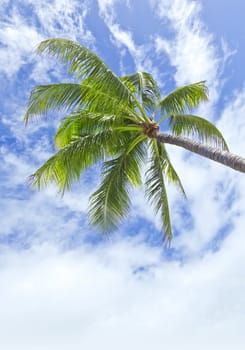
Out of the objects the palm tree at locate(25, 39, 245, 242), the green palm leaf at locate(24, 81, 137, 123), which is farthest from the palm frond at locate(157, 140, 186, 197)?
the green palm leaf at locate(24, 81, 137, 123)

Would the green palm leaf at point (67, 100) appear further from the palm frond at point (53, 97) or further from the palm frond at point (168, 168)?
the palm frond at point (168, 168)

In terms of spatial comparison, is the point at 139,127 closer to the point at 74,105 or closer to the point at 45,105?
the point at 74,105

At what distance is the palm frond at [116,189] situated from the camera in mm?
10742

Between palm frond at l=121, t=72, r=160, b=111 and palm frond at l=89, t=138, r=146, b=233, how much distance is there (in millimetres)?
1356

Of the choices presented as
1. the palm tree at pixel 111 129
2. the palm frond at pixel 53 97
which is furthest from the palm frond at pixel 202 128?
the palm frond at pixel 53 97

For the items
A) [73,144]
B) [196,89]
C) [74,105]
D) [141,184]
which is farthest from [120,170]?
[196,89]

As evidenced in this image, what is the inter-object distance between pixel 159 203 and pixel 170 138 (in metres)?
2.06

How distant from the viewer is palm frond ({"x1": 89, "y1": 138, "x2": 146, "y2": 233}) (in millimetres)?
10742

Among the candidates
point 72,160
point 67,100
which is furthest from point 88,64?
point 72,160

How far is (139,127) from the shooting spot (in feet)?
33.3

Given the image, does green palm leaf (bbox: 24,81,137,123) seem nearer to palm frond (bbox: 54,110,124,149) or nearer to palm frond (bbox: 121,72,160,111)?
palm frond (bbox: 54,110,124,149)

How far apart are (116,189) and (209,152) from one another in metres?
3.20

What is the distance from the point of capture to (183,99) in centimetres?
1092

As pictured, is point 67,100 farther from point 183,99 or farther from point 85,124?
point 183,99
